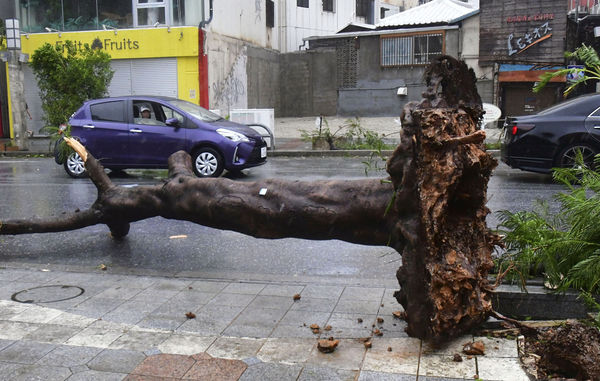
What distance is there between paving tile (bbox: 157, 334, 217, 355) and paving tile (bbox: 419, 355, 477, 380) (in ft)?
4.38

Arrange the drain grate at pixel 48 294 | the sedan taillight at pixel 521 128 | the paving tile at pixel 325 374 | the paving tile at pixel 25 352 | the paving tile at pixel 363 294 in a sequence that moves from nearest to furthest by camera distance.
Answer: the paving tile at pixel 325 374
the paving tile at pixel 25 352
the paving tile at pixel 363 294
the drain grate at pixel 48 294
the sedan taillight at pixel 521 128

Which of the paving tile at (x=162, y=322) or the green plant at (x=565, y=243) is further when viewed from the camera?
the paving tile at (x=162, y=322)

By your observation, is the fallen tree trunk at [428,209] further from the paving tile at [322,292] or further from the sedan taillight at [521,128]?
the sedan taillight at [521,128]

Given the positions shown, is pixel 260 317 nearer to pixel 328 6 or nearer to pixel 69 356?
pixel 69 356

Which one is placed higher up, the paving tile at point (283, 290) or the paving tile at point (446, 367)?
the paving tile at point (446, 367)

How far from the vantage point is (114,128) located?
42.2ft

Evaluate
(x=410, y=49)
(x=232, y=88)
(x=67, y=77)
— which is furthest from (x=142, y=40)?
(x=410, y=49)

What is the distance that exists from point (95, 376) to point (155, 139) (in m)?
9.64

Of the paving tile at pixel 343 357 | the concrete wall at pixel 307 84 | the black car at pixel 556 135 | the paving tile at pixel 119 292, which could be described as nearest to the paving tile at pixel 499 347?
the paving tile at pixel 343 357

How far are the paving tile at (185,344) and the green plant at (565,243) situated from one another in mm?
2003

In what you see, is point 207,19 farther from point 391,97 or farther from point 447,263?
point 447,263

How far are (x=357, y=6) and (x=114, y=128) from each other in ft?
107

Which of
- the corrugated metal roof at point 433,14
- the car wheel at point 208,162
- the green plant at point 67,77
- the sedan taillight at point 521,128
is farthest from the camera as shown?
the corrugated metal roof at point 433,14

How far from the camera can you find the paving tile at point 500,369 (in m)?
3.21
